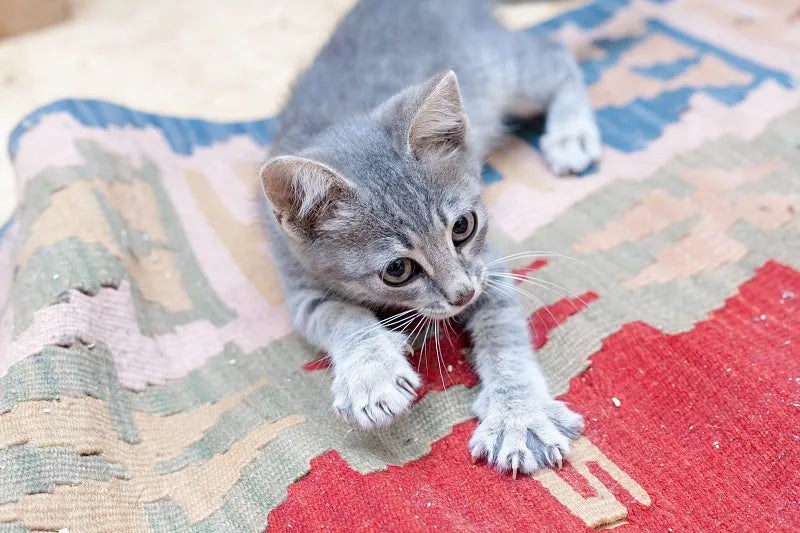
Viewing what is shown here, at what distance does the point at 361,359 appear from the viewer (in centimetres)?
139

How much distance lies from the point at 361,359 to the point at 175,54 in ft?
8.12

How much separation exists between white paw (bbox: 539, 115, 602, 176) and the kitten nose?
94 cm

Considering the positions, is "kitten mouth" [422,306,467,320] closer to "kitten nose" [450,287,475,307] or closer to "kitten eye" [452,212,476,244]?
"kitten nose" [450,287,475,307]

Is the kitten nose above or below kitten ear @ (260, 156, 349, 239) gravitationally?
below

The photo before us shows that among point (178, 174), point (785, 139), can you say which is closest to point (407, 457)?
point (178, 174)

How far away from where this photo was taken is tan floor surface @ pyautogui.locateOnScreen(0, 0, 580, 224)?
9.64 feet

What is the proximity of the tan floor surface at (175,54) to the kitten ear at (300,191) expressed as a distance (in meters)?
1.38

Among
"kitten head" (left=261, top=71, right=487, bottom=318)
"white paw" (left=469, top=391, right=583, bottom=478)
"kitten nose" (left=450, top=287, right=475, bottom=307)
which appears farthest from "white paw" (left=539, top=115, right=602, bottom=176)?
"white paw" (left=469, top=391, right=583, bottom=478)

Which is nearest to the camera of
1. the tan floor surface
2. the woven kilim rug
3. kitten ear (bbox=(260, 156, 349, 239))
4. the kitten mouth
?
the woven kilim rug

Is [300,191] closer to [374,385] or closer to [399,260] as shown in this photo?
[399,260]

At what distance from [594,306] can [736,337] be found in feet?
1.07

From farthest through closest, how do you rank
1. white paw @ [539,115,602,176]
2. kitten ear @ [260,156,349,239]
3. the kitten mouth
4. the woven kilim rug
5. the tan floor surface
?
the tan floor surface
white paw @ [539,115,602,176]
the kitten mouth
kitten ear @ [260,156,349,239]
the woven kilim rug

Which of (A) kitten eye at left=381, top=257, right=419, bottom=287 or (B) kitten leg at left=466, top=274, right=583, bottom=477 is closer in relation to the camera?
(B) kitten leg at left=466, top=274, right=583, bottom=477

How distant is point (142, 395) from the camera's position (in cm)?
156
